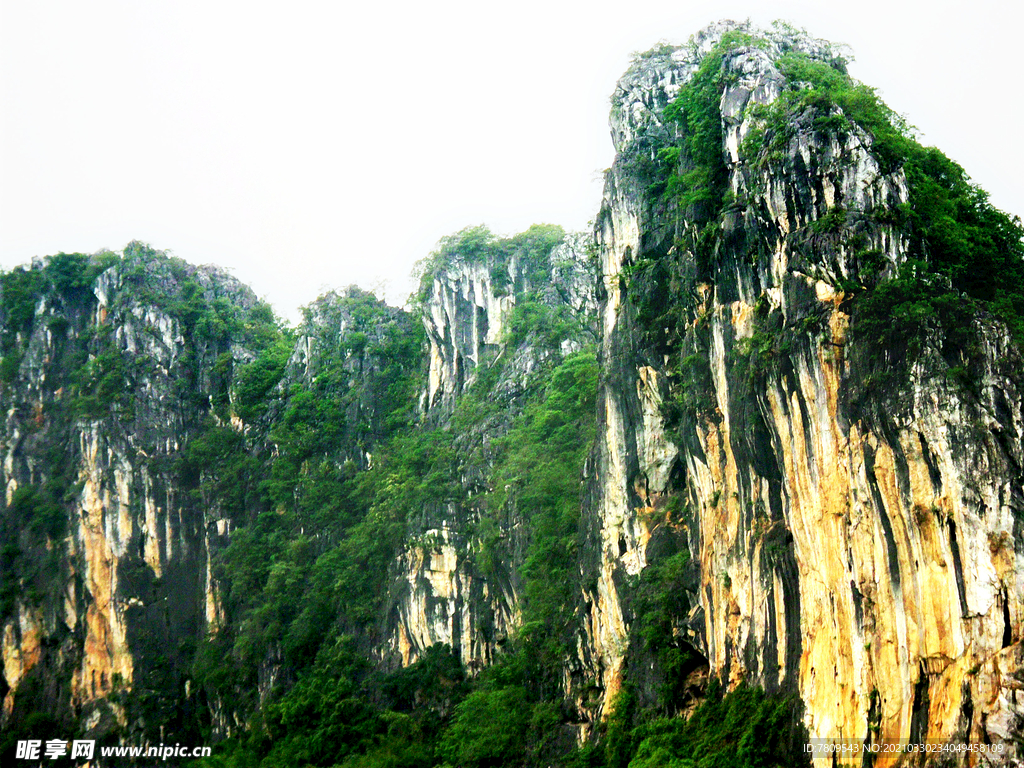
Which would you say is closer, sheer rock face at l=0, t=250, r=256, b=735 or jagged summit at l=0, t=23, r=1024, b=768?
jagged summit at l=0, t=23, r=1024, b=768

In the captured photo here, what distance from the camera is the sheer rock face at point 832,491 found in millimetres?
12695

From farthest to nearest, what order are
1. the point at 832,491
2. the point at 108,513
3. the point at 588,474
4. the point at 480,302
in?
the point at 480,302, the point at 108,513, the point at 588,474, the point at 832,491

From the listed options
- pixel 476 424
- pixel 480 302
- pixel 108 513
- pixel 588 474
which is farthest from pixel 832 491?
pixel 108 513

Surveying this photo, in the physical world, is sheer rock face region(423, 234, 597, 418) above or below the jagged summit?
above

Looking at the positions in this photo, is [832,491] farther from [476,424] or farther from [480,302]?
[480,302]

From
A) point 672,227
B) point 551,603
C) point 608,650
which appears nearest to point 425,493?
point 551,603

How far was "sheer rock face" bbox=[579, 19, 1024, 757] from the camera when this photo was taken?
41.7ft

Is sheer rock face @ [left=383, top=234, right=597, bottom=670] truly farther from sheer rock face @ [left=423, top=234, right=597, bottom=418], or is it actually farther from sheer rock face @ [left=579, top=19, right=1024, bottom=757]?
sheer rock face @ [left=579, top=19, right=1024, bottom=757]

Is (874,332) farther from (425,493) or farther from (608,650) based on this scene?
(425,493)

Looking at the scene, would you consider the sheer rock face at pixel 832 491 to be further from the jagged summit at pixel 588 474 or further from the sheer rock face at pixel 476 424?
the sheer rock face at pixel 476 424

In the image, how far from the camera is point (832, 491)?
14719 mm

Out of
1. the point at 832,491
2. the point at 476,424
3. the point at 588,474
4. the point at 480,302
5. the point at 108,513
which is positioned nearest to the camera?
the point at 832,491

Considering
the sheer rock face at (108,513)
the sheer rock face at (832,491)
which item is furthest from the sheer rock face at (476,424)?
the sheer rock face at (108,513)

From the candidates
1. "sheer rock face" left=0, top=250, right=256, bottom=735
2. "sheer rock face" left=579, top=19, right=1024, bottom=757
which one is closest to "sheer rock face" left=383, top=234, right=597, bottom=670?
"sheer rock face" left=579, top=19, right=1024, bottom=757
